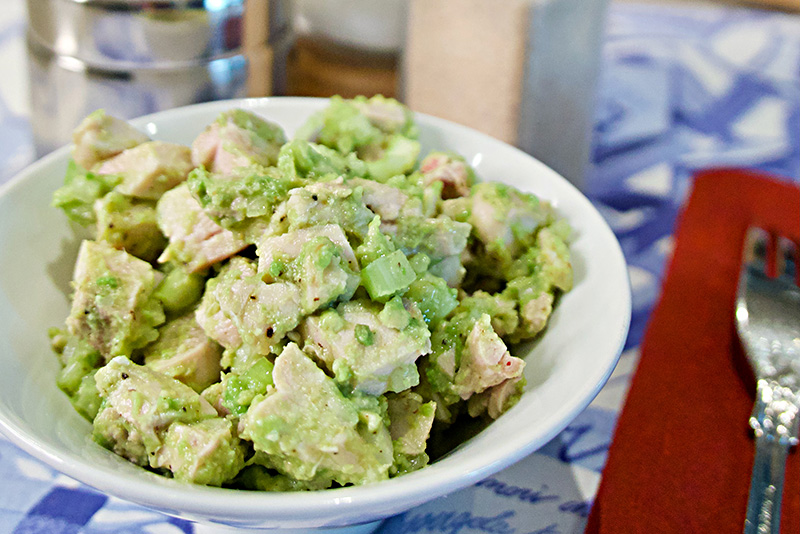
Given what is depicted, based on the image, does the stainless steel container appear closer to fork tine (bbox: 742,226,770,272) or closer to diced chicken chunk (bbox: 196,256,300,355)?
diced chicken chunk (bbox: 196,256,300,355)

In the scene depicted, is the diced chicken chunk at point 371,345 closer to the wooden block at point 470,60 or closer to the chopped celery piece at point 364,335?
the chopped celery piece at point 364,335

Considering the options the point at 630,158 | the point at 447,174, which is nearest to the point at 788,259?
the point at 630,158

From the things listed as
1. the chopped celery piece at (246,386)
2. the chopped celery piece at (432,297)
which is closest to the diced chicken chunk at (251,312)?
the chopped celery piece at (246,386)

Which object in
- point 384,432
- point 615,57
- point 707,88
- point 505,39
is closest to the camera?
point 384,432

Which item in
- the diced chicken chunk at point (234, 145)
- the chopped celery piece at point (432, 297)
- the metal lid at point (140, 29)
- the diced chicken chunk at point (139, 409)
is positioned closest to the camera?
the diced chicken chunk at point (139, 409)

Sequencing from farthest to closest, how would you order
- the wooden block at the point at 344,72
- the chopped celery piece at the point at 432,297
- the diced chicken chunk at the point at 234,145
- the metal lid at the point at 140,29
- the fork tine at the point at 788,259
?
the wooden block at the point at 344,72 → the metal lid at the point at 140,29 → the fork tine at the point at 788,259 → the diced chicken chunk at the point at 234,145 → the chopped celery piece at the point at 432,297

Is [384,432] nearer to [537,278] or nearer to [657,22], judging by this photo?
[537,278]

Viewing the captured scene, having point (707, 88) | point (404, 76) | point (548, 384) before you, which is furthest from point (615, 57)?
point (548, 384)
